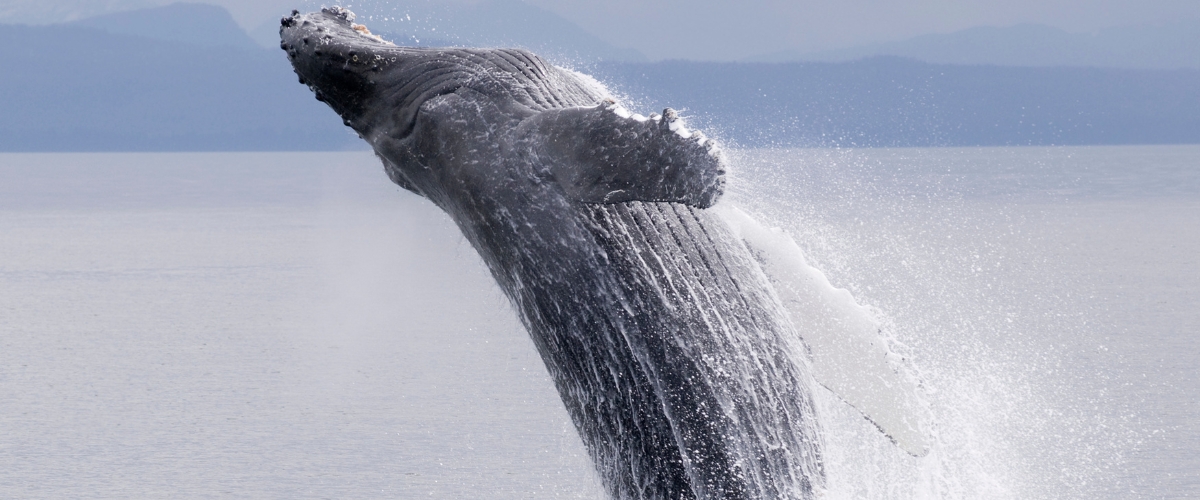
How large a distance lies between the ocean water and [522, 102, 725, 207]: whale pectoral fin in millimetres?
639

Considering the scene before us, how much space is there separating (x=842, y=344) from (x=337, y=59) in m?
1.81

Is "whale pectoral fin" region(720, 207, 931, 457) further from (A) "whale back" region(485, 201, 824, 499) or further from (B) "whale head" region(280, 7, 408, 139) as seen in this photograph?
(B) "whale head" region(280, 7, 408, 139)

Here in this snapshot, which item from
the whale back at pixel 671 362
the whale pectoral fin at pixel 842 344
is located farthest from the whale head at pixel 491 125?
the whale pectoral fin at pixel 842 344

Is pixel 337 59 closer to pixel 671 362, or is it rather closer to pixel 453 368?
pixel 671 362

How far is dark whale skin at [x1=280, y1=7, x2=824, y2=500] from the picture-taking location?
360cm

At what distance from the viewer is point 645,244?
367 centimetres

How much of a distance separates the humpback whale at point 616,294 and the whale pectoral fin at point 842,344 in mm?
338

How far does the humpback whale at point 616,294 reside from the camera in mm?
3598

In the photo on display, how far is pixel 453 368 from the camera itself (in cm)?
856

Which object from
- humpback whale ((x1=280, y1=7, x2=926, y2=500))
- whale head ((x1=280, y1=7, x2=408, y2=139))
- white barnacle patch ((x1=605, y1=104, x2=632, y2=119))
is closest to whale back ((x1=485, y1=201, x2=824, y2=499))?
humpback whale ((x1=280, y1=7, x2=926, y2=500))

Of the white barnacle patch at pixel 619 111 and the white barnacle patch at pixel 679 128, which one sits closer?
the white barnacle patch at pixel 679 128

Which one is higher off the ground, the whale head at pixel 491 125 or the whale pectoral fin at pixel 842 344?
the whale head at pixel 491 125

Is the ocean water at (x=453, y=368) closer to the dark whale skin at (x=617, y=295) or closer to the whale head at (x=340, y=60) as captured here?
the dark whale skin at (x=617, y=295)


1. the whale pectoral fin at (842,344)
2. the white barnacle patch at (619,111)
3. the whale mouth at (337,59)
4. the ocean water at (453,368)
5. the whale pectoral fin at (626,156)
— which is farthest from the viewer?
the ocean water at (453,368)
